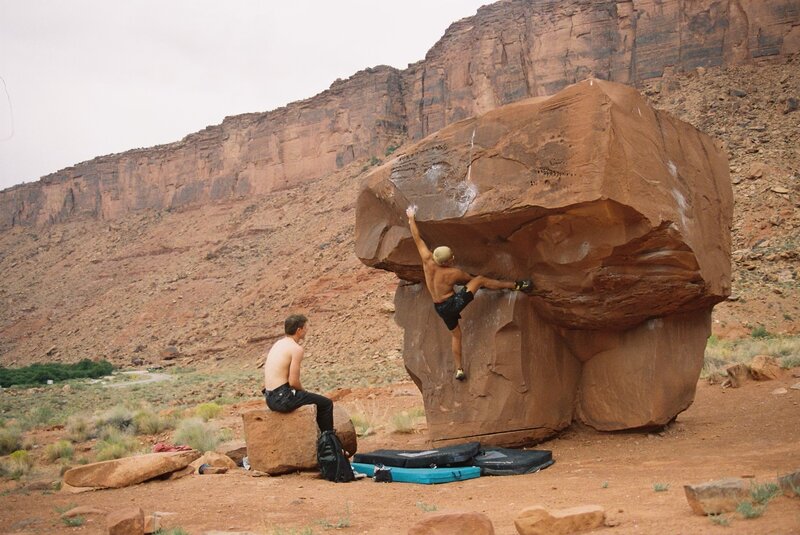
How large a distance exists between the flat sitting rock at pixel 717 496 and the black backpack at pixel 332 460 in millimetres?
3929

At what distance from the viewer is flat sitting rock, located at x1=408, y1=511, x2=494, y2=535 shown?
474 cm

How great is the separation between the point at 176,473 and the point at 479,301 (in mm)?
3908

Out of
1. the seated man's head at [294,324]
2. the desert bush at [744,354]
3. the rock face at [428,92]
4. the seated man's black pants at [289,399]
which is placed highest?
the rock face at [428,92]

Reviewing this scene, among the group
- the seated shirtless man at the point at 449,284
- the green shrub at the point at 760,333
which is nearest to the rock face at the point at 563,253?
the seated shirtless man at the point at 449,284

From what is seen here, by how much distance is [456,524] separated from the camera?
4758 mm

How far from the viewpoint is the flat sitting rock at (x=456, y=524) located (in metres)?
4.74

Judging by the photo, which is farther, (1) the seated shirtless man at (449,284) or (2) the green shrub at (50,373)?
(2) the green shrub at (50,373)

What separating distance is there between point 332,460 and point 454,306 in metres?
2.09

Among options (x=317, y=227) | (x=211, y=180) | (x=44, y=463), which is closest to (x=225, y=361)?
(x=317, y=227)

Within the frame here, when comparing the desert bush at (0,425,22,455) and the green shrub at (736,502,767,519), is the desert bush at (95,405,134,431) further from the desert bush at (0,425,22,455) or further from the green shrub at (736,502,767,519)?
the green shrub at (736,502,767,519)

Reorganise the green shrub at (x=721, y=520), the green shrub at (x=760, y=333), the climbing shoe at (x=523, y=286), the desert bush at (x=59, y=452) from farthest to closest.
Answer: the green shrub at (x=760, y=333)
the desert bush at (x=59, y=452)
the climbing shoe at (x=523, y=286)
the green shrub at (x=721, y=520)

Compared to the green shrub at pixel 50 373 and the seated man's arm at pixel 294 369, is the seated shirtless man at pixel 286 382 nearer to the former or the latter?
the seated man's arm at pixel 294 369

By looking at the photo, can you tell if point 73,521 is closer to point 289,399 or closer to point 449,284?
point 289,399

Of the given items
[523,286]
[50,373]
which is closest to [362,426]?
[523,286]
